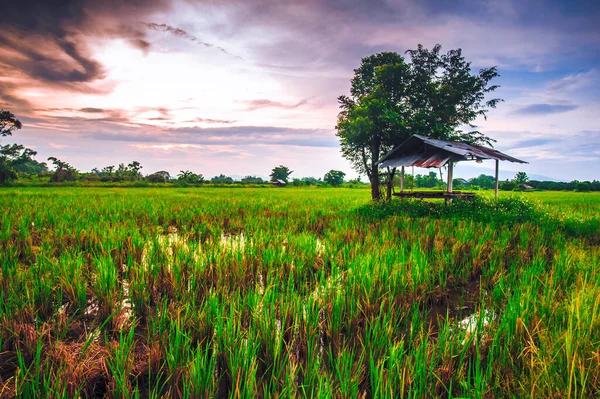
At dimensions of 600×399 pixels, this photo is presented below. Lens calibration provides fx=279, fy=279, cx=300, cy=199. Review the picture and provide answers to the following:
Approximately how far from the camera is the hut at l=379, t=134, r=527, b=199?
9.88 m

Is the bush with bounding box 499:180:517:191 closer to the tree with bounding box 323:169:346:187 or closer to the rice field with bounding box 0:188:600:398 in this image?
the tree with bounding box 323:169:346:187

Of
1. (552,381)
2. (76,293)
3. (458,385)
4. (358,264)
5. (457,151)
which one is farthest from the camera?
(457,151)

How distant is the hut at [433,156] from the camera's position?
9875 mm

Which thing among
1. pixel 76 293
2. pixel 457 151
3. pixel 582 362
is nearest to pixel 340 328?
pixel 582 362

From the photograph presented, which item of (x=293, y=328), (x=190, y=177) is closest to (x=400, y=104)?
(x=293, y=328)

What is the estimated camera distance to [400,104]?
45.2 feet

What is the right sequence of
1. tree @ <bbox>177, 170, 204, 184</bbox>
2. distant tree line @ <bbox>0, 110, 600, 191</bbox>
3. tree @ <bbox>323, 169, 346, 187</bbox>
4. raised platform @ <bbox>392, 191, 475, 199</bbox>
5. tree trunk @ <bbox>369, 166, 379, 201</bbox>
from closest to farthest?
raised platform @ <bbox>392, 191, 475, 199</bbox>
tree trunk @ <bbox>369, 166, 379, 201</bbox>
distant tree line @ <bbox>0, 110, 600, 191</bbox>
tree @ <bbox>177, 170, 204, 184</bbox>
tree @ <bbox>323, 169, 346, 187</bbox>

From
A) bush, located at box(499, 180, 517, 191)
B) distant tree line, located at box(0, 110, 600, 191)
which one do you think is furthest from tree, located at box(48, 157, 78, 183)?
bush, located at box(499, 180, 517, 191)

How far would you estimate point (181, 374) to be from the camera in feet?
4.64

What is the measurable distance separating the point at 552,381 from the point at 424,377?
60cm

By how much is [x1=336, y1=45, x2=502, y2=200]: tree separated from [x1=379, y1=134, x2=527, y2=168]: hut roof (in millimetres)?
1058

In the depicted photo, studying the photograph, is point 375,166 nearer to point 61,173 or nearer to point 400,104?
point 400,104

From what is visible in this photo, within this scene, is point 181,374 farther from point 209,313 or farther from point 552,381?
point 552,381

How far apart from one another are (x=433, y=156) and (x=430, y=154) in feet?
0.98
